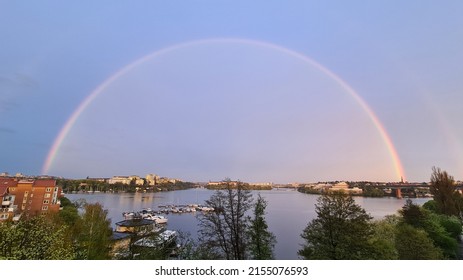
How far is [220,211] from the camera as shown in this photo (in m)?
8.01

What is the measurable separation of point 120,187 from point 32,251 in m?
28.4

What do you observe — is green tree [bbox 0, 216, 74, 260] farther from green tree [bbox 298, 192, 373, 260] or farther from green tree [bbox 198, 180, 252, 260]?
green tree [bbox 298, 192, 373, 260]

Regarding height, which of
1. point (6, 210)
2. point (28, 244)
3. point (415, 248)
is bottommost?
point (415, 248)

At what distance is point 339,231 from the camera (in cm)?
668

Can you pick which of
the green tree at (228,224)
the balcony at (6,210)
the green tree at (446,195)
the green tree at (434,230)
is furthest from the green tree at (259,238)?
the green tree at (446,195)

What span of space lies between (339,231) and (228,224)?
2885 mm

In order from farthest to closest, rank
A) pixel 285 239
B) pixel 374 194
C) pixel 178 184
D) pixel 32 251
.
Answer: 1. pixel 178 184
2. pixel 374 194
3. pixel 285 239
4. pixel 32 251

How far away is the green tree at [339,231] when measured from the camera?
6.44m

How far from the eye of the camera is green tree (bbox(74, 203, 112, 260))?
8641mm

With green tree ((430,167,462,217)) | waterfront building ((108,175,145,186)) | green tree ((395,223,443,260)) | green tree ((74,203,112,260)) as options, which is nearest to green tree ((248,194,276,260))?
green tree ((395,223,443,260))

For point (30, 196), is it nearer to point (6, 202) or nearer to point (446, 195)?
point (6, 202)

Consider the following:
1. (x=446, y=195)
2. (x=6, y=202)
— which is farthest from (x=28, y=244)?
(x=446, y=195)
